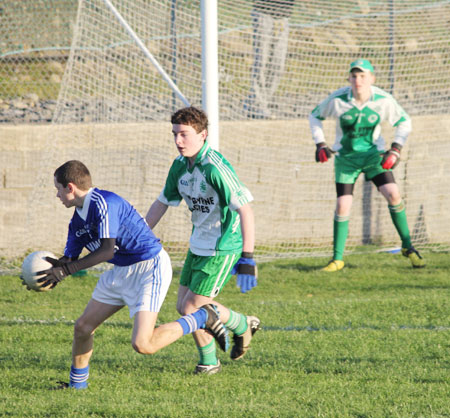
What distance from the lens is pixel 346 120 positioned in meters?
8.30

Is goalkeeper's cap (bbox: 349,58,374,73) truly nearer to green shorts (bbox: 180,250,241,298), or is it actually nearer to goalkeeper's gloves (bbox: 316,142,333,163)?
goalkeeper's gloves (bbox: 316,142,333,163)

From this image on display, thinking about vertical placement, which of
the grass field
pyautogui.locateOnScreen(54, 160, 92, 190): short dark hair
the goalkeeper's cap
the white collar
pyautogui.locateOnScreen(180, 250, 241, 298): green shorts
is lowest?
the grass field

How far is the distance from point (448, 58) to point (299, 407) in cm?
758

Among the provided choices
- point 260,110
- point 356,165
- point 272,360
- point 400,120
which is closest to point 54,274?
point 272,360

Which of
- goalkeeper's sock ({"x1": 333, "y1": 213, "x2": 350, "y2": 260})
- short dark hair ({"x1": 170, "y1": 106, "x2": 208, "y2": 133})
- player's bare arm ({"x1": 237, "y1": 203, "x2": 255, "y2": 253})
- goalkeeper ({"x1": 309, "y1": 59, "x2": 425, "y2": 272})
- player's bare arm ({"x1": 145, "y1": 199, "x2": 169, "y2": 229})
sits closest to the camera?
player's bare arm ({"x1": 237, "y1": 203, "x2": 255, "y2": 253})

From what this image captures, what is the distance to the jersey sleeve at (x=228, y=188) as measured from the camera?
4621 mm

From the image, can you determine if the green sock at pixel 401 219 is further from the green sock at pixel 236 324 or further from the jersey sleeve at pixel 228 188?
the jersey sleeve at pixel 228 188

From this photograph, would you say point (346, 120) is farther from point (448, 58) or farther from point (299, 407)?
point (299, 407)

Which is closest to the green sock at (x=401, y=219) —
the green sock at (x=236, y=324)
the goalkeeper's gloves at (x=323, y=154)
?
the goalkeeper's gloves at (x=323, y=154)

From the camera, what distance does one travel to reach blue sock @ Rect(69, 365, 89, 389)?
443cm

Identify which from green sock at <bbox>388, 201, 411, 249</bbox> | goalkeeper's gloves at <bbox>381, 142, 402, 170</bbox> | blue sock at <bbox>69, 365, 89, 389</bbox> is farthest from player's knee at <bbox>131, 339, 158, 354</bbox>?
green sock at <bbox>388, 201, 411, 249</bbox>

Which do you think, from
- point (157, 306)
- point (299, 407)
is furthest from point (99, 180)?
point (299, 407)

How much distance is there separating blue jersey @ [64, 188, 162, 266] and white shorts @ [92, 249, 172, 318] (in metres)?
0.05

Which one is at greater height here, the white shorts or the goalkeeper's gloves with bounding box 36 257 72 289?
the goalkeeper's gloves with bounding box 36 257 72 289
